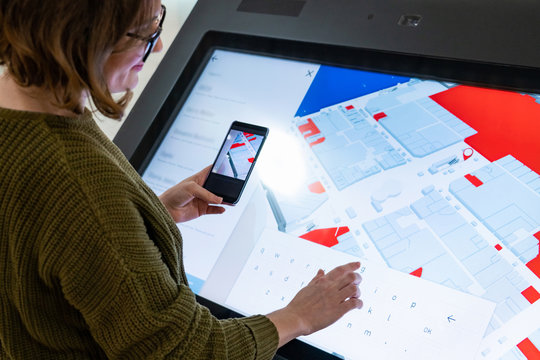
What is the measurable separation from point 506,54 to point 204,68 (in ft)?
2.33

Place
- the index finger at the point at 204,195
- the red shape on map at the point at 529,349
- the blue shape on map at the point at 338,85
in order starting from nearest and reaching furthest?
1. the red shape on map at the point at 529,349
2. the index finger at the point at 204,195
3. the blue shape on map at the point at 338,85

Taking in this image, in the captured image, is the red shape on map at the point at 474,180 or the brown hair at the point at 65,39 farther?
the red shape on map at the point at 474,180

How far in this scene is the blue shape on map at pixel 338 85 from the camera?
3.55 ft

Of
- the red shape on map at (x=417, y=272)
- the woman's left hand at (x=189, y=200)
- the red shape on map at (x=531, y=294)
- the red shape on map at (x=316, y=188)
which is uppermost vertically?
the red shape on map at (x=531, y=294)

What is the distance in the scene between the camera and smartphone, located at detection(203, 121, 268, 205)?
99cm

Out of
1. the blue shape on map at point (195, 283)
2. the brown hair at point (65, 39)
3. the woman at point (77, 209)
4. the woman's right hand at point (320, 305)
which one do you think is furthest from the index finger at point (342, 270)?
the brown hair at point (65, 39)

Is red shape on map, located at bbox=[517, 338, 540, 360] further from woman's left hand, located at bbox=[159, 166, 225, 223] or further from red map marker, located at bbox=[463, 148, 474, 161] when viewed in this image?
woman's left hand, located at bbox=[159, 166, 225, 223]

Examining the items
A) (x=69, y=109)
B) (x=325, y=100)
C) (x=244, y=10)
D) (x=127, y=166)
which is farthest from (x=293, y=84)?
(x=69, y=109)

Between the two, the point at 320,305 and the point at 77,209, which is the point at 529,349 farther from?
the point at 77,209

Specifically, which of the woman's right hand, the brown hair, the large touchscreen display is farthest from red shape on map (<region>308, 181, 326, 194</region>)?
the brown hair

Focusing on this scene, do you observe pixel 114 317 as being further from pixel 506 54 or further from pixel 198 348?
pixel 506 54

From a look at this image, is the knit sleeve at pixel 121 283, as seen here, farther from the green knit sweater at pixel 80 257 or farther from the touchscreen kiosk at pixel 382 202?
the touchscreen kiosk at pixel 382 202

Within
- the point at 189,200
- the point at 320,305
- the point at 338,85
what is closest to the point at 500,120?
the point at 338,85

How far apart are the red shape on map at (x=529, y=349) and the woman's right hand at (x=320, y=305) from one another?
0.77 ft
